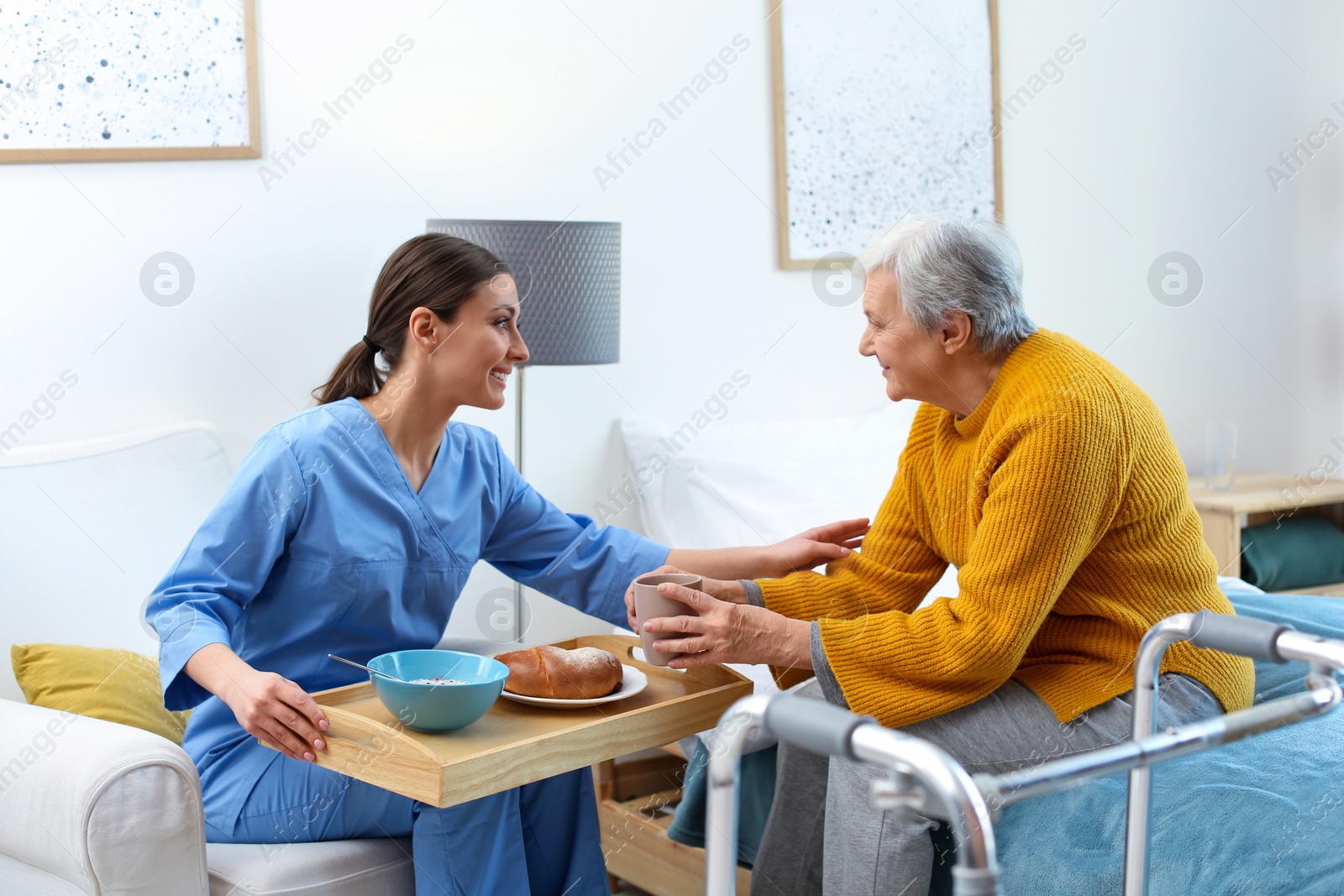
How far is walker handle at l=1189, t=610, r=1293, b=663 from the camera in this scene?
3.09 ft

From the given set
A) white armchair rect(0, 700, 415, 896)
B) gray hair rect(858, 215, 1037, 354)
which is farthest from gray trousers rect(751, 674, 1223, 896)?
white armchair rect(0, 700, 415, 896)

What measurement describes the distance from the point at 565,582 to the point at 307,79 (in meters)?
1.15

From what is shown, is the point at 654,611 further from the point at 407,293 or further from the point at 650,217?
the point at 650,217

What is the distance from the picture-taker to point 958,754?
138 cm

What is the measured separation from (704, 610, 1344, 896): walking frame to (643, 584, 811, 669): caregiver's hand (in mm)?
464

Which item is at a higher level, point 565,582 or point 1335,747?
point 565,582

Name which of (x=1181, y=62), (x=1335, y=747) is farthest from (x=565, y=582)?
(x=1181, y=62)

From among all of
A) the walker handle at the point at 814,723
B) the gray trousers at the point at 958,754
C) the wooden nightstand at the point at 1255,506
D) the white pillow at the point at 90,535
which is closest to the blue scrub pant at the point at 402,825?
the gray trousers at the point at 958,754

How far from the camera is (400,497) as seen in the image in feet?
5.28

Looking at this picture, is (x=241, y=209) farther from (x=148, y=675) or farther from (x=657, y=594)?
(x=657, y=594)

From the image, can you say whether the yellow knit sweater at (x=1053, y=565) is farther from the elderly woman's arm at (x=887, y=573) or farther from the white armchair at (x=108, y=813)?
the white armchair at (x=108, y=813)

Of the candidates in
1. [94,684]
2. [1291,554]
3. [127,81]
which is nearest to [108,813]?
[94,684]

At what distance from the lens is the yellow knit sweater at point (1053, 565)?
1.34 metres

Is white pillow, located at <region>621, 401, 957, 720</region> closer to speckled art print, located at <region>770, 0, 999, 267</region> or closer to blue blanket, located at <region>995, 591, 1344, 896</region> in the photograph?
Answer: speckled art print, located at <region>770, 0, 999, 267</region>
